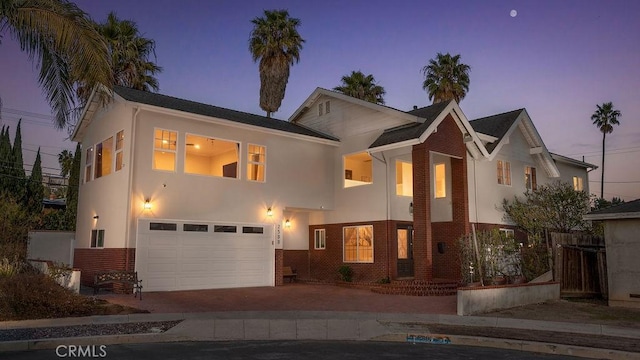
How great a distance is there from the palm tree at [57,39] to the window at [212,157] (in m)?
7.71

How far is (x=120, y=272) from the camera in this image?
1580cm

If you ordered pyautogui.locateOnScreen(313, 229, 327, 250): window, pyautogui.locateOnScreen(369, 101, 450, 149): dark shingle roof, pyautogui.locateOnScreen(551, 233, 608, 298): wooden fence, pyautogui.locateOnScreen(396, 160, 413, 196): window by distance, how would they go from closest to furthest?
pyautogui.locateOnScreen(551, 233, 608, 298): wooden fence, pyautogui.locateOnScreen(369, 101, 450, 149): dark shingle roof, pyautogui.locateOnScreen(396, 160, 413, 196): window, pyautogui.locateOnScreen(313, 229, 327, 250): window

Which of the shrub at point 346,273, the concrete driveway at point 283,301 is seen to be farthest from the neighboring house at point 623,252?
the shrub at point 346,273

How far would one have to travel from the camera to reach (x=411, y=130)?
19422mm

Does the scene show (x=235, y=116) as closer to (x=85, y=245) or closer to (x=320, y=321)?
(x=85, y=245)

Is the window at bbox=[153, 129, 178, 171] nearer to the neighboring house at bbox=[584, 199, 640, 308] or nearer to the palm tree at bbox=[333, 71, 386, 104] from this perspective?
the neighboring house at bbox=[584, 199, 640, 308]

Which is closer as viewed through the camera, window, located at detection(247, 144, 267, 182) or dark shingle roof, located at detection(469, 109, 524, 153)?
window, located at detection(247, 144, 267, 182)

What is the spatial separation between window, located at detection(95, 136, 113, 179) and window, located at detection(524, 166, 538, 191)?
62.0 feet

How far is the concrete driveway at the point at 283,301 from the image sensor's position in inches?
531

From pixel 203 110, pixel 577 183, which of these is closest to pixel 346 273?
pixel 203 110

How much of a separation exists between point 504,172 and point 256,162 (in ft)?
38.4

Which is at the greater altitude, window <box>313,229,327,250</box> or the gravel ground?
window <box>313,229,327,250</box>

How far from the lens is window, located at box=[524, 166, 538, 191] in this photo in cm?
2522

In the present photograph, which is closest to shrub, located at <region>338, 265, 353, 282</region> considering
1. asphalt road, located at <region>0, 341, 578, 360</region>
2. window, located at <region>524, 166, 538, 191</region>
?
→ window, located at <region>524, 166, 538, 191</region>
